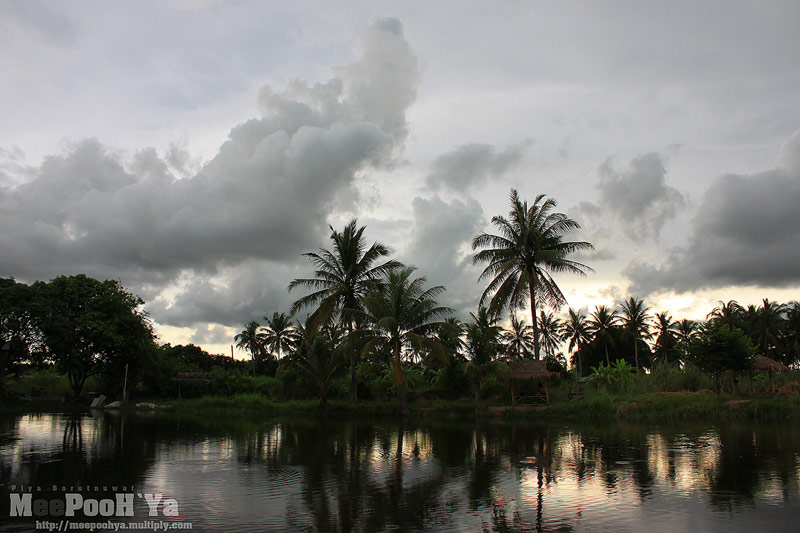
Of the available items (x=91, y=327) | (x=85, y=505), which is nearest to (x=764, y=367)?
(x=85, y=505)

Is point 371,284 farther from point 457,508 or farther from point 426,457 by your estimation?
point 457,508

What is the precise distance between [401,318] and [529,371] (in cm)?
680

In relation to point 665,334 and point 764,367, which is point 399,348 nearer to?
point 764,367

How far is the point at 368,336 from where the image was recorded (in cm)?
2794

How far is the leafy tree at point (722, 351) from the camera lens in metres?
25.2

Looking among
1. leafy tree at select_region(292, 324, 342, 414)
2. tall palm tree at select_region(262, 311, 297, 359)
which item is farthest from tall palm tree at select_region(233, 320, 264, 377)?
leafy tree at select_region(292, 324, 342, 414)

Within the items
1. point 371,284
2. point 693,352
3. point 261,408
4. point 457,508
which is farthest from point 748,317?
point 457,508

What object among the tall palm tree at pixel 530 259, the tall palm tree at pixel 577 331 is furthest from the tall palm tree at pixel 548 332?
the tall palm tree at pixel 530 259

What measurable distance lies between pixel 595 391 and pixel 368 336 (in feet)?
38.9

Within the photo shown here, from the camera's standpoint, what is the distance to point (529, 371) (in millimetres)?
26844

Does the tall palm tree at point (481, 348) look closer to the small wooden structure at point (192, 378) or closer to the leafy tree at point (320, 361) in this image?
the leafy tree at point (320, 361)

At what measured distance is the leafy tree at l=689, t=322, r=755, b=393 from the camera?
990 inches

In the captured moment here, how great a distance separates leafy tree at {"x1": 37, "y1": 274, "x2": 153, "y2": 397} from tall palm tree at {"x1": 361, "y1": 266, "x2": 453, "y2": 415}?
18813mm

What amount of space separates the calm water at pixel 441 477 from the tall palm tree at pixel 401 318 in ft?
27.5
